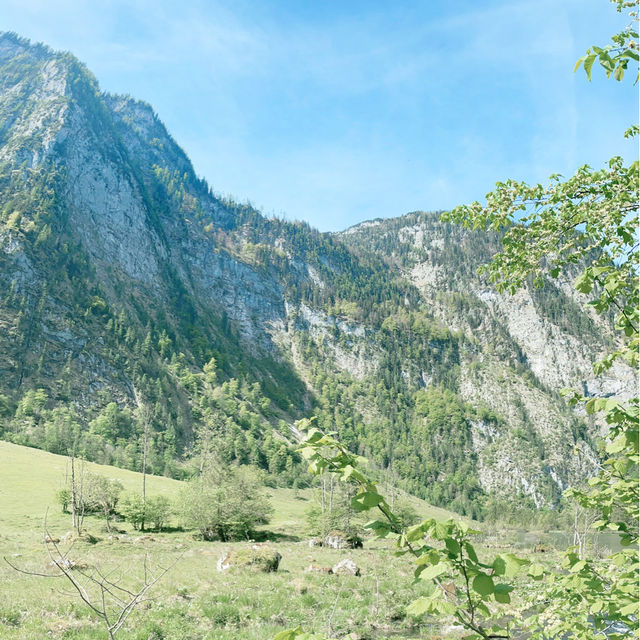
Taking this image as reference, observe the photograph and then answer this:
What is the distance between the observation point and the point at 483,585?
2.38 metres

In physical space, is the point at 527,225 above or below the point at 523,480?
above

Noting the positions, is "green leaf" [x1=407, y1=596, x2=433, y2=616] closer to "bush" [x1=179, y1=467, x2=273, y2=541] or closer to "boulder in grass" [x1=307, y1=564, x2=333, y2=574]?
"boulder in grass" [x1=307, y1=564, x2=333, y2=574]

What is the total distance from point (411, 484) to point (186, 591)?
575 ft

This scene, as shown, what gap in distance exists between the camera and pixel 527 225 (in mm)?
5645

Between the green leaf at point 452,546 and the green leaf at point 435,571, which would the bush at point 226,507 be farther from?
the green leaf at point 435,571

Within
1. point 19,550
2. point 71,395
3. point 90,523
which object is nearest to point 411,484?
point 71,395

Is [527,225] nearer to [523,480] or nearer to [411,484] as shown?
[411,484]

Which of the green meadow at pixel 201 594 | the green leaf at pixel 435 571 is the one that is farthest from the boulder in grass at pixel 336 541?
the green leaf at pixel 435 571

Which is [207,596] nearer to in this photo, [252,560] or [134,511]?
[252,560]

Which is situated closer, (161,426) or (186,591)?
(186,591)

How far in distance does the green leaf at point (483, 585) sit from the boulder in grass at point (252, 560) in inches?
1120

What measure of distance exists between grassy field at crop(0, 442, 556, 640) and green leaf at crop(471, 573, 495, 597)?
6.79ft

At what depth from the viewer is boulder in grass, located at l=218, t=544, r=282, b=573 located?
26.7m

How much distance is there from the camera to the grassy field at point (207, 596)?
49.6 ft
